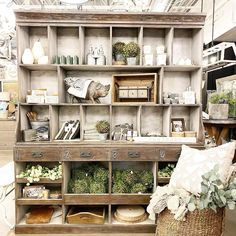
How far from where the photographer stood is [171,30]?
2613 millimetres

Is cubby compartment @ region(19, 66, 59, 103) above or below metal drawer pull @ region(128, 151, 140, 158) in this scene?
above

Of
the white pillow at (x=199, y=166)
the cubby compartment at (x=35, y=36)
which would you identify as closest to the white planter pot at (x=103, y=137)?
the white pillow at (x=199, y=166)

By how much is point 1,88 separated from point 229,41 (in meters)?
6.60

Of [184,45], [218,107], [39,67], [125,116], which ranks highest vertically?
[184,45]

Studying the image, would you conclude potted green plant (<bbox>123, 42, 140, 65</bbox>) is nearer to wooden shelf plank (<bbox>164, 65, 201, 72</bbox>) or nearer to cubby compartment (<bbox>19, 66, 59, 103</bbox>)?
wooden shelf plank (<bbox>164, 65, 201, 72</bbox>)

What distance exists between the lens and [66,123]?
110 inches

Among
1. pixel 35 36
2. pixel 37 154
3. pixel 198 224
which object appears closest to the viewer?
pixel 198 224

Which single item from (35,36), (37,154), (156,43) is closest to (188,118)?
(156,43)

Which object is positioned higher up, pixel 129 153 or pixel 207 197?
pixel 129 153

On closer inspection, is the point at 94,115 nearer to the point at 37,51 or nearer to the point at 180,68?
the point at 37,51

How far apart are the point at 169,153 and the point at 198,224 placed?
30.7 inches

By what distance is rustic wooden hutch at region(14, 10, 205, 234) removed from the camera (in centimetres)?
256

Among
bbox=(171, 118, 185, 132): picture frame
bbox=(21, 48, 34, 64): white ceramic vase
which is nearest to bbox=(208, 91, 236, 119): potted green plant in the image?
bbox=(171, 118, 185, 132): picture frame

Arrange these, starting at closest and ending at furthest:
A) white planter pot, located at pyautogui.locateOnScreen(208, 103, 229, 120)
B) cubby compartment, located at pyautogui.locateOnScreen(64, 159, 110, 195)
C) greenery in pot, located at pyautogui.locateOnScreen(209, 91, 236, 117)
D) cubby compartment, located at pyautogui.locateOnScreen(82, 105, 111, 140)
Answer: cubby compartment, located at pyautogui.locateOnScreen(64, 159, 110, 195) < cubby compartment, located at pyautogui.locateOnScreen(82, 105, 111, 140) < white planter pot, located at pyautogui.locateOnScreen(208, 103, 229, 120) < greenery in pot, located at pyautogui.locateOnScreen(209, 91, 236, 117)
